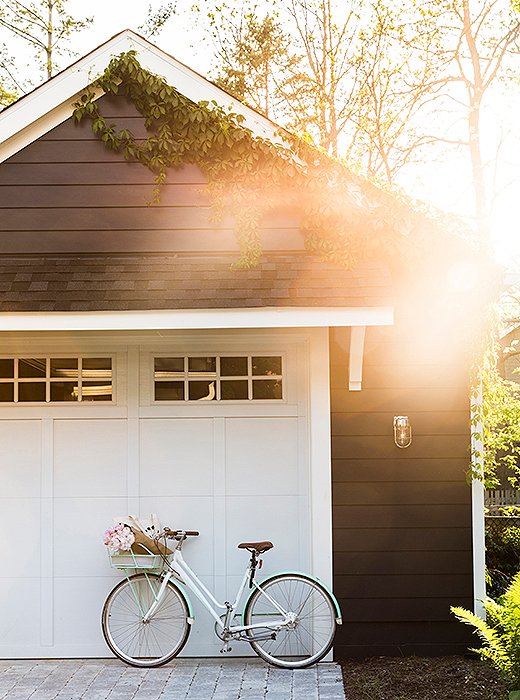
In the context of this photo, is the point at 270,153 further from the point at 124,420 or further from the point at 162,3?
the point at 162,3

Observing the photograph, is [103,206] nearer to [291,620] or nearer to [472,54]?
[291,620]

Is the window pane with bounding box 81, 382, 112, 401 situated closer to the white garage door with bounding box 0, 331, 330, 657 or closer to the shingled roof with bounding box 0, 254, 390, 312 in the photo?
the white garage door with bounding box 0, 331, 330, 657

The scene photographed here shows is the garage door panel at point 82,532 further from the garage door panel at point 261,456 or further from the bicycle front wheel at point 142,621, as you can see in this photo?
the garage door panel at point 261,456

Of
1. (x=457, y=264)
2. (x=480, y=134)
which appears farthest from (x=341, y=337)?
(x=480, y=134)

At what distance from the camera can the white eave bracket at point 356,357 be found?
650 centimetres

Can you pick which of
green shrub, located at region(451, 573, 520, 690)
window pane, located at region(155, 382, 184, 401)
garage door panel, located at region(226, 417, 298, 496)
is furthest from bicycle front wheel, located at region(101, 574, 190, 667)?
green shrub, located at region(451, 573, 520, 690)

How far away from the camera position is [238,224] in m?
6.88

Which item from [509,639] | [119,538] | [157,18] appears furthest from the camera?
[157,18]

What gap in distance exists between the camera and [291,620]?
6.40 meters

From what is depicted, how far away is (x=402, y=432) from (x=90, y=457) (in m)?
2.23

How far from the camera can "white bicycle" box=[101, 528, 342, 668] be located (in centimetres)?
645

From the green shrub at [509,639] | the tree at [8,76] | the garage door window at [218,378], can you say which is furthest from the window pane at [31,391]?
the tree at [8,76]

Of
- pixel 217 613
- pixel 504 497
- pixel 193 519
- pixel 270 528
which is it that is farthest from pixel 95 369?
pixel 504 497

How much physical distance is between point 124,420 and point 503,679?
10.1ft
